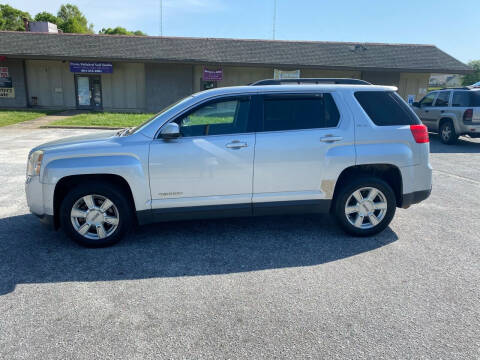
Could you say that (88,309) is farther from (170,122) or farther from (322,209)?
(322,209)

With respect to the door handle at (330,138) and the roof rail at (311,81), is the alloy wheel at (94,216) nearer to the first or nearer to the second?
the roof rail at (311,81)

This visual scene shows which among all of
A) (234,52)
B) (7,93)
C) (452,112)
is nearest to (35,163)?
(452,112)

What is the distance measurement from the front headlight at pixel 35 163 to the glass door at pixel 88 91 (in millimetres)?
20366

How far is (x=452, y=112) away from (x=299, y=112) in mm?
10863

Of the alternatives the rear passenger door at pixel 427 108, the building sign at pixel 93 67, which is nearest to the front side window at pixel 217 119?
the rear passenger door at pixel 427 108

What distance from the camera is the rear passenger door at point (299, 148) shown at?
436 cm

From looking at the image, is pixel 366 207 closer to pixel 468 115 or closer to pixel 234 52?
pixel 468 115

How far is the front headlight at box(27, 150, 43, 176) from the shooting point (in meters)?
4.16

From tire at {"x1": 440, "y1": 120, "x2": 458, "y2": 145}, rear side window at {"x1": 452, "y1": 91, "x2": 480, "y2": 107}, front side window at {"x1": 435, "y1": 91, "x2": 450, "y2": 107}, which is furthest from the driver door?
front side window at {"x1": 435, "y1": 91, "x2": 450, "y2": 107}

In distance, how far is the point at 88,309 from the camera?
123 inches

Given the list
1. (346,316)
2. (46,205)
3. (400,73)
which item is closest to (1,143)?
(46,205)

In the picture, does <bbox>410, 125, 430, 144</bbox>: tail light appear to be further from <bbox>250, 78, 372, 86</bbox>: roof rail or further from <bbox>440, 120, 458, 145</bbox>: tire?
<bbox>440, 120, 458, 145</bbox>: tire

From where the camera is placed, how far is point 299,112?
449 centimetres

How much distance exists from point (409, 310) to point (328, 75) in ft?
72.7
